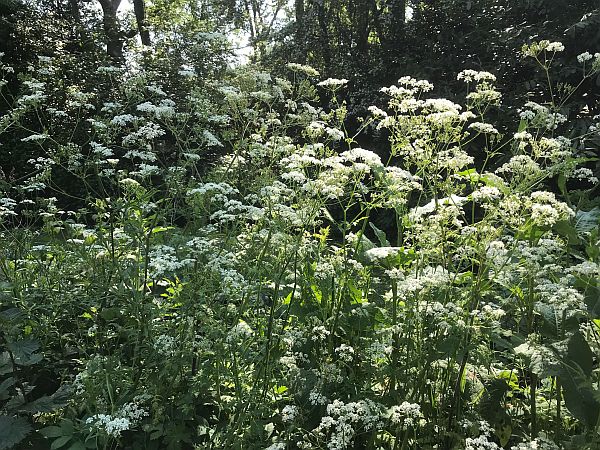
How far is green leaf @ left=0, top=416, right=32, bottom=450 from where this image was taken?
2479 mm

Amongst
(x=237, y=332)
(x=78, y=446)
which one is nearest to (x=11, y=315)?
(x=78, y=446)

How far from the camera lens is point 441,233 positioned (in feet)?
8.28

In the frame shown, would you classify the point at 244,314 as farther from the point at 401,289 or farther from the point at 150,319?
the point at 401,289

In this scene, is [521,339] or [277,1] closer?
[521,339]

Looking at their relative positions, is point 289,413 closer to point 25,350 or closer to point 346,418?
point 346,418

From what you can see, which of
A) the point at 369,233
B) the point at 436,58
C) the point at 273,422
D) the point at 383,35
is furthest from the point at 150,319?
the point at 383,35

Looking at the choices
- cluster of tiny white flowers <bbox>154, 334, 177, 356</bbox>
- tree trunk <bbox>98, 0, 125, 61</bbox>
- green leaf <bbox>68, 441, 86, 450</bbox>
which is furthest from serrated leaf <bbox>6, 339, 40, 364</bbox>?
tree trunk <bbox>98, 0, 125, 61</bbox>

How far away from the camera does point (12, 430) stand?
2537 mm

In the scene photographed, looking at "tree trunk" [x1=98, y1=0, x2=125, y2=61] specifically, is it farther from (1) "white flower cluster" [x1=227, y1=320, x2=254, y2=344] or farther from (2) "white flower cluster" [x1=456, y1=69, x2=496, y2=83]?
(1) "white flower cluster" [x1=227, y1=320, x2=254, y2=344]

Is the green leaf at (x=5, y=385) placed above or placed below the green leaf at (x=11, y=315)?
below

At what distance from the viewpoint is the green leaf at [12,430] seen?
2479 mm

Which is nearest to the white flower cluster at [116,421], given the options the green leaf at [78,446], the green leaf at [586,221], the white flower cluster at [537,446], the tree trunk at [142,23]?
the green leaf at [78,446]

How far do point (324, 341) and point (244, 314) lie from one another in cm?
51

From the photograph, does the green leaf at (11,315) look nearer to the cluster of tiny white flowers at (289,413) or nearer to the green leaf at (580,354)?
the cluster of tiny white flowers at (289,413)
